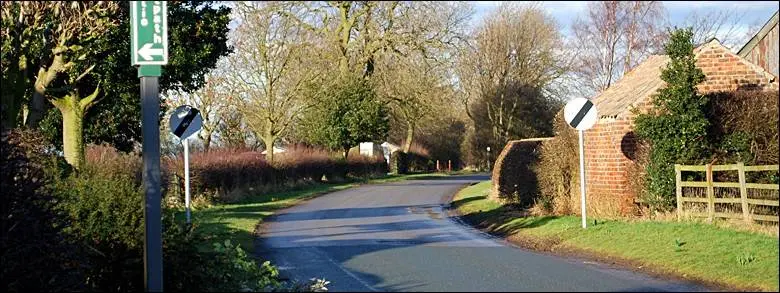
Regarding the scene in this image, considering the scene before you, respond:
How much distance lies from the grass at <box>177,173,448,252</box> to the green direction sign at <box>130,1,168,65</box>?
2.56 metres

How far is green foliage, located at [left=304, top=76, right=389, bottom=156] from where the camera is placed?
5141cm

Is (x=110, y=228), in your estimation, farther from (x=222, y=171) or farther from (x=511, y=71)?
(x=511, y=71)

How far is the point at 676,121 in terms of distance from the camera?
18.0 m

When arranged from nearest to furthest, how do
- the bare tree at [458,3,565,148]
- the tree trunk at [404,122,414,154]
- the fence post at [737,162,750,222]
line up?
the fence post at [737,162,750,222]
the bare tree at [458,3,565,148]
the tree trunk at [404,122,414,154]

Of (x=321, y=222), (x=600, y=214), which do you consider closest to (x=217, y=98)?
(x=321, y=222)

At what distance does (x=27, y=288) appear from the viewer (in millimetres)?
8586

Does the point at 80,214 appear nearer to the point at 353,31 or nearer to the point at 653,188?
the point at 653,188

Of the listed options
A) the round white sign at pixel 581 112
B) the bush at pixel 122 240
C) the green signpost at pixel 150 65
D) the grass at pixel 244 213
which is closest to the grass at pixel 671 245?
the round white sign at pixel 581 112

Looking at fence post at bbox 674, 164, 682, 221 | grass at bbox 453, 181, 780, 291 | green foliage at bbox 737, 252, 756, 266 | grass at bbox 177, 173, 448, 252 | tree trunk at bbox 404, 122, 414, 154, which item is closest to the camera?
grass at bbox 453, 181, 780, 291

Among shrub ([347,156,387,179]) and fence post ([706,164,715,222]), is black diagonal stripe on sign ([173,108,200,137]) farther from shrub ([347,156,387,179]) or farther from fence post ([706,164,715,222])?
shrub ([347,156,387,179])

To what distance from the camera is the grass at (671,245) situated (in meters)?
11.5

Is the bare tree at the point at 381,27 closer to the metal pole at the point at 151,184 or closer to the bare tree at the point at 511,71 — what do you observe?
the bare tree at the point at 511,71

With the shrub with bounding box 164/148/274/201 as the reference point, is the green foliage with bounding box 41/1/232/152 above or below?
above

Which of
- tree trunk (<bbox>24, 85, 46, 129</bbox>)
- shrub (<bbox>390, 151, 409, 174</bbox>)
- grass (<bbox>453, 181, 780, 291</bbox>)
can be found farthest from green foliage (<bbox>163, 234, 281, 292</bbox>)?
shrub (<bbox>390, 151, 409, 174</bbox>)
